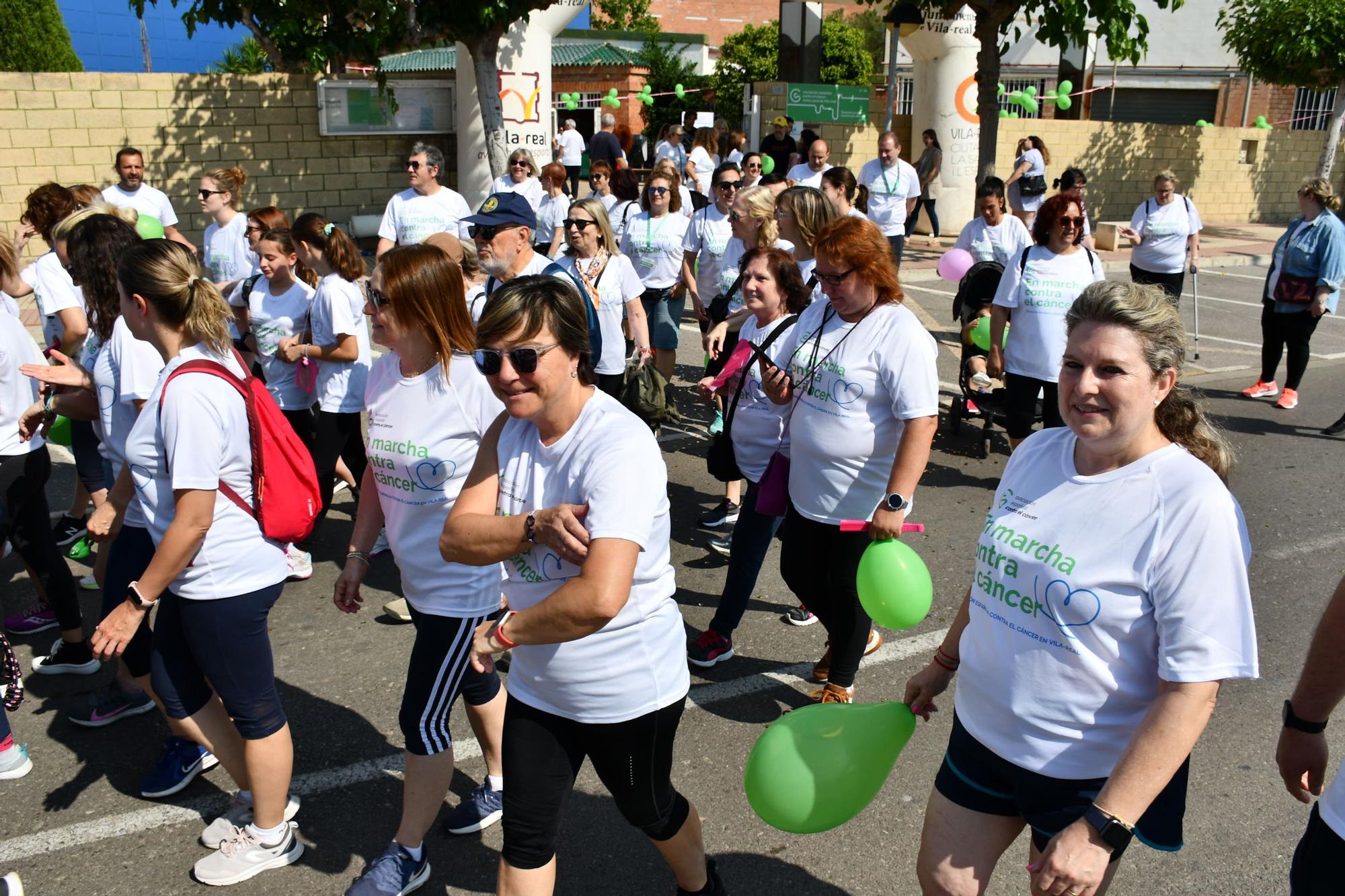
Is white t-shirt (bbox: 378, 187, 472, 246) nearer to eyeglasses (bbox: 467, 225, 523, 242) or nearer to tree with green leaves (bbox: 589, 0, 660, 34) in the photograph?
eyeglasses (bbox: 467, 225, 523, 242)

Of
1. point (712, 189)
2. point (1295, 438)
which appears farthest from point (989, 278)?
point (1295, 438)

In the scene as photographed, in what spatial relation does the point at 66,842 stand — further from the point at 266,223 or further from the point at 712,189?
the point at 712,189

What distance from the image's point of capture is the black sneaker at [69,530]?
596 centimetres

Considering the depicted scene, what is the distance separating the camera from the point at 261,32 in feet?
55.4

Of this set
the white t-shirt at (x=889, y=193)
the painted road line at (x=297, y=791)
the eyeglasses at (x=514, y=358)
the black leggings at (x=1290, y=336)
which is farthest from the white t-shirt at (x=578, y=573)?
the white t-shirt at (x=889, y=193)

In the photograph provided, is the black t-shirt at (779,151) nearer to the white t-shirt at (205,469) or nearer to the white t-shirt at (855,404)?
the white t-shirt at (855,404)

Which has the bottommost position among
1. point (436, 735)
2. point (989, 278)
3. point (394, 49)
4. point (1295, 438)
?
point (1295, 438)

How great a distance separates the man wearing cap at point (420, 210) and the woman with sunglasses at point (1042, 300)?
4.34m

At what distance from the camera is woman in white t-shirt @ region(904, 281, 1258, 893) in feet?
6.65

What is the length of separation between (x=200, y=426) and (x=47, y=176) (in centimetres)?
1328

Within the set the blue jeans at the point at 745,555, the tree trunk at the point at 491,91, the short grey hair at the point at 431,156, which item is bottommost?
the blue jeans at the point at 745,555

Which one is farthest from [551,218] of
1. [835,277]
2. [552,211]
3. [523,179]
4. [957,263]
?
[835,277]

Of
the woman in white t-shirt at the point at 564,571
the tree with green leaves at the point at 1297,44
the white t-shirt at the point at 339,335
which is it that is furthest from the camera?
the tree with green leaves at the point at 1297,44

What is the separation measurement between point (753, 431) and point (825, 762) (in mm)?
2271
